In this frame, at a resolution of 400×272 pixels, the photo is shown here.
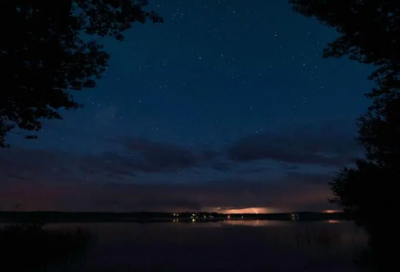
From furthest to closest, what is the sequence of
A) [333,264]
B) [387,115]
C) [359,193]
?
[333,264] → [359,193] → [387,115]

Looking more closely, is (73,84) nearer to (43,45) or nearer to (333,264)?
(43,45)

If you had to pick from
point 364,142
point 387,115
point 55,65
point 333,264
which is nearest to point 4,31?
point 55,65

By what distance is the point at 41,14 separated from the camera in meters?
12.3

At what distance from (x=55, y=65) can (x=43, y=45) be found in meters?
0.94

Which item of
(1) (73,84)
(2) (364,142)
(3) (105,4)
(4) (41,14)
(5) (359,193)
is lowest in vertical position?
(5) (359,193)

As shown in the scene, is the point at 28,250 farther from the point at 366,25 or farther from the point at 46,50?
the point at 366,25

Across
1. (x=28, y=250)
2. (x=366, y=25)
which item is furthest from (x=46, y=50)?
(x=28, y=250)

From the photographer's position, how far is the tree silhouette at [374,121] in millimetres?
13875

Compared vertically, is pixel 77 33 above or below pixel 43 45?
above

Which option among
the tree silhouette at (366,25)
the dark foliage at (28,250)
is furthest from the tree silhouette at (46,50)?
the dark foliage at (28,250)

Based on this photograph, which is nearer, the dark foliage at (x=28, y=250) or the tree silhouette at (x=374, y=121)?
the tree silhouette at (x=374, y=121)

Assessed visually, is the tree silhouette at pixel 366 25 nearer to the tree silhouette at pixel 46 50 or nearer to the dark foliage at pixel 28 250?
the tree silhouette at pixel 46 50

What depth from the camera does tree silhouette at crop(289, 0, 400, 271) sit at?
1388 cm

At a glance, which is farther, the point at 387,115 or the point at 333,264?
the point at 333,264
